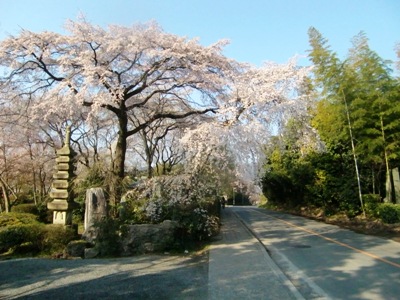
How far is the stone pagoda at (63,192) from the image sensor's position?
12.8m

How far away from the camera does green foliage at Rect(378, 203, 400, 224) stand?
50.4 ft

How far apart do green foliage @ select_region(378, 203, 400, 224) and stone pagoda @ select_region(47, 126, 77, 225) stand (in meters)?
13.4

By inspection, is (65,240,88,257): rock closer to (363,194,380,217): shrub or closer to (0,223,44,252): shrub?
(0,223,44,252): shrub

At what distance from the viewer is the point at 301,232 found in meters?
15.1

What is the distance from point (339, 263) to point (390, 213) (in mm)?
8564

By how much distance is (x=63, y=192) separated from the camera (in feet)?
42.9

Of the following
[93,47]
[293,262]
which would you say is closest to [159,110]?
[93,47]

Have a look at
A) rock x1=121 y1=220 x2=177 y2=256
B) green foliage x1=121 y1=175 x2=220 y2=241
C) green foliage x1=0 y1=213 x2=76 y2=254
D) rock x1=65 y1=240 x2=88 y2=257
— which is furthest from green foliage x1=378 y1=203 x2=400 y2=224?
green foliage x1=0 y1=213 x2=76 y2=254

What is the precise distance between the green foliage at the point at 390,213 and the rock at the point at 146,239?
33.8ft

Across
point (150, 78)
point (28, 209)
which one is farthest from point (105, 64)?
point (28, 209)

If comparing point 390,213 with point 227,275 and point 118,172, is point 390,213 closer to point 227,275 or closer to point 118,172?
point 227,275

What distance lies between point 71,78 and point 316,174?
16797mm

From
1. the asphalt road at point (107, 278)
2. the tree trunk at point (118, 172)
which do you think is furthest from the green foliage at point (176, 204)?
the asphalt road at point (107, 278)

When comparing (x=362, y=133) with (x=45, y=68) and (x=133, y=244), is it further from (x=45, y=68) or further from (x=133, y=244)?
(x=45, y=68)
